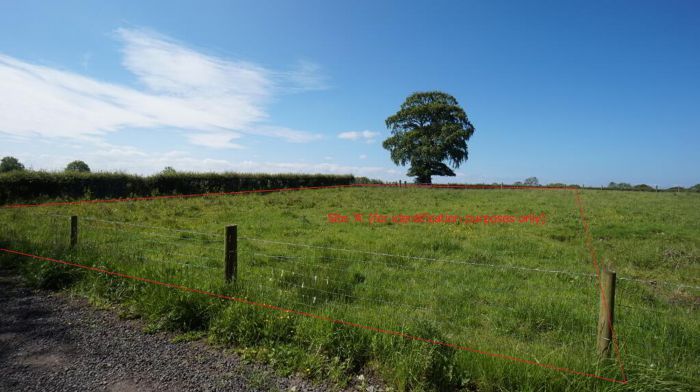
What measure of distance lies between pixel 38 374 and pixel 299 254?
5.05 meters

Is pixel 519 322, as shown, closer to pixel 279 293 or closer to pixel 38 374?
pixel 279 293

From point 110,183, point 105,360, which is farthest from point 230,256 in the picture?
point 110,183

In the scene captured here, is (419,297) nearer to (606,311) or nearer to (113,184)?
(606,311)

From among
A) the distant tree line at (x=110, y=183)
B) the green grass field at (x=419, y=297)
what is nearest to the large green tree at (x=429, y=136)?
the distant tree line at (x=110, y=183)

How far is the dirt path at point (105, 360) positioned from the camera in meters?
3.34

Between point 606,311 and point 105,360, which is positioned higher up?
point 606,311

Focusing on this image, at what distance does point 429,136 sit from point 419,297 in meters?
40.8

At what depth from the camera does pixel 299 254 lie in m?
8.09

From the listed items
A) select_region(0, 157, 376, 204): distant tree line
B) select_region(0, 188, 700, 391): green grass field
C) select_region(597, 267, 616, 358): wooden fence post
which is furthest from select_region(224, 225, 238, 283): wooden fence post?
select_region(0, 157, 376, 204): distant tree line

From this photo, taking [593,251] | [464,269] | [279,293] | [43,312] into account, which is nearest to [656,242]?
[593,251]

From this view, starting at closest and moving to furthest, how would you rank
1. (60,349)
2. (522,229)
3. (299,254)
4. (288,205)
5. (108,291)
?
(60,349), (108,291), (299,254), (522,229), (288,205)

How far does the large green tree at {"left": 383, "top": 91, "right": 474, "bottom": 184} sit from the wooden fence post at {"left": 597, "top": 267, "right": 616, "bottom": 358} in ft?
129

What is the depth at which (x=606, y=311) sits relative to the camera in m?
3.20

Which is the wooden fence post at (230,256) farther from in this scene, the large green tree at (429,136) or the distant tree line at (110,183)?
the large green tree at (429,136)
